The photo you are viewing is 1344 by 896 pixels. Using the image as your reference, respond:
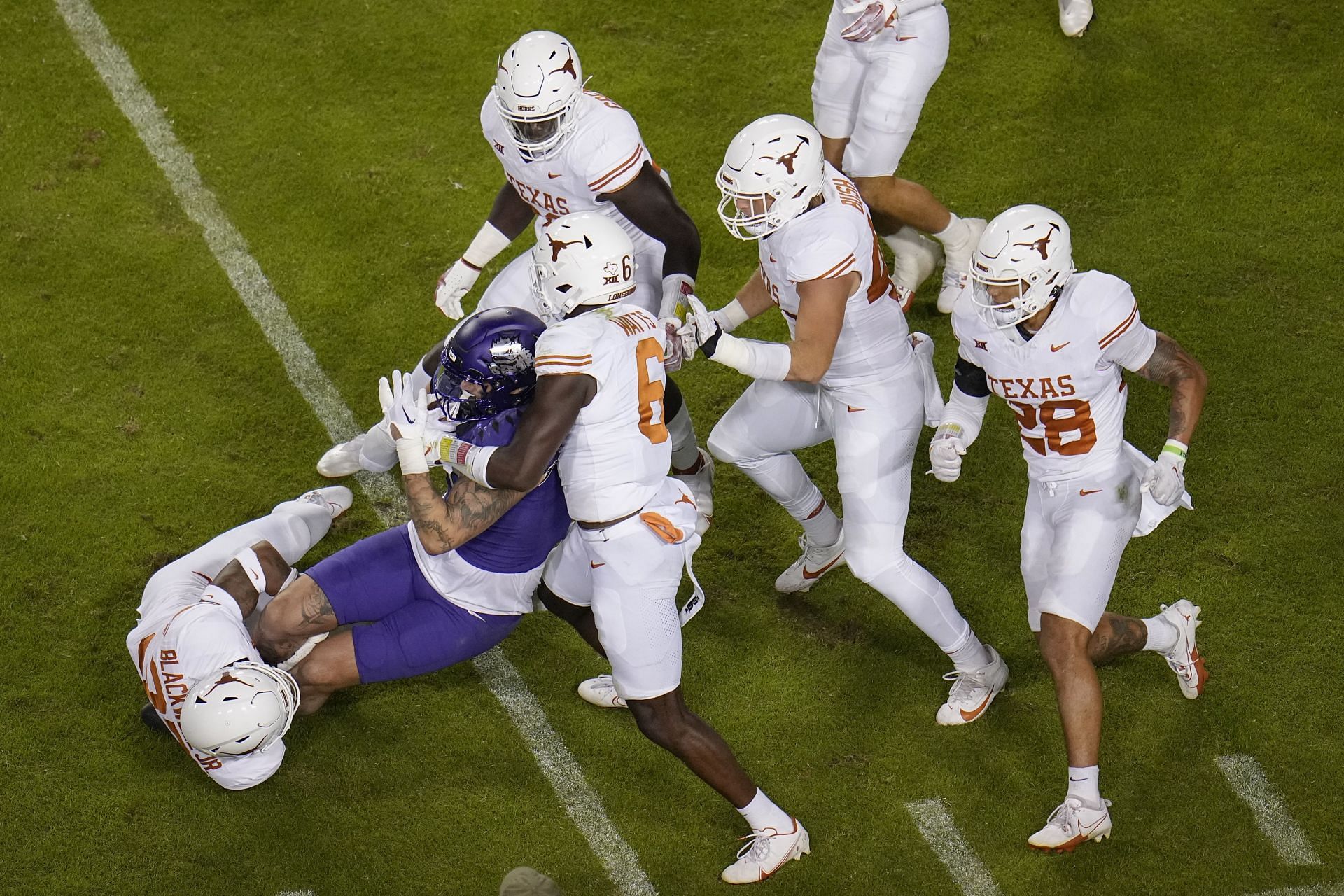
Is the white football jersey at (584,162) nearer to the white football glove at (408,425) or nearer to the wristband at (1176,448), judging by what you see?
the white football glove at (408,425)

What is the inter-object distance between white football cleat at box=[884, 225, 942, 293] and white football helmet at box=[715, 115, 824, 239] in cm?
180

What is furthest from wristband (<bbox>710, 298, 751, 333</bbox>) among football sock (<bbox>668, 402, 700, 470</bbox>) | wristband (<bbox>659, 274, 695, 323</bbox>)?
football sock (<bbox>668, 402, 700, 470</bbox>)

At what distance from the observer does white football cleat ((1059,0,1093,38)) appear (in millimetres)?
7043

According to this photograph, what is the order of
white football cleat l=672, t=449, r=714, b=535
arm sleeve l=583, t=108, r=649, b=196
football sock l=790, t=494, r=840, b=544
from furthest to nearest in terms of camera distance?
white football cleat l=672, t=449, r=714, b=535, football sock l=790, t=494, r=840, b=544, arm sleeve l=583, t=108, r=649, b=196

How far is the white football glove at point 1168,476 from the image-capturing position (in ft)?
13.2

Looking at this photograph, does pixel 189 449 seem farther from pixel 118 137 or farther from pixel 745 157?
pixel 745 157

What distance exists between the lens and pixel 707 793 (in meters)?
4.50

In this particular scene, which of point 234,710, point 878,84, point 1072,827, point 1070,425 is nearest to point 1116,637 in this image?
point 1072,827

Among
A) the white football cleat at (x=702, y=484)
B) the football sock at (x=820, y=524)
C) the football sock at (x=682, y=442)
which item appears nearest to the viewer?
the football sock at (x=820, y=524)

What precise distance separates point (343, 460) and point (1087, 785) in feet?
9.57

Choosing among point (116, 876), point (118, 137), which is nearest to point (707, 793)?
point (116, 876)

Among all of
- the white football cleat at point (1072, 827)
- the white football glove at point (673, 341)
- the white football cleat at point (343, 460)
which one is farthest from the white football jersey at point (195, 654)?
the white football cleat at point (1072, 827)

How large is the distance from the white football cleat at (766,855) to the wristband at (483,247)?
7.43 ft

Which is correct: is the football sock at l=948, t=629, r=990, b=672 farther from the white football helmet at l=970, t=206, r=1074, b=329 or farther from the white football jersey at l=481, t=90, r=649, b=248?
the white football jersey at l=481, t=90, r=649, b=248
